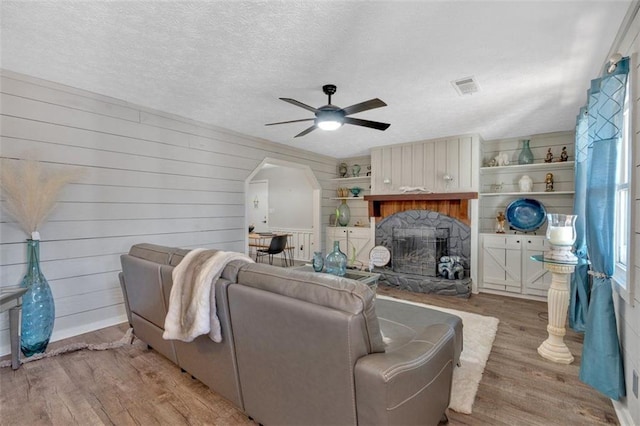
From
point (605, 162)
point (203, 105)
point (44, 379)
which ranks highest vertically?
point (203, 105)

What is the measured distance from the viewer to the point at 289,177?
25.4 feet

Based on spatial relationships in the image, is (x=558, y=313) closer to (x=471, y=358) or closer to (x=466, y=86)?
(x=471, y=358)

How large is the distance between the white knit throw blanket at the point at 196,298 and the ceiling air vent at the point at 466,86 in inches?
99.0

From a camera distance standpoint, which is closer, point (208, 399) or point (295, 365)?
point (295, 365)

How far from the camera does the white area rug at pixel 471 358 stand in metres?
2.02

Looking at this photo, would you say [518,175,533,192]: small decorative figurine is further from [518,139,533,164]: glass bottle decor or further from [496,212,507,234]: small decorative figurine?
[496,212,507,234]: small decorative figurine

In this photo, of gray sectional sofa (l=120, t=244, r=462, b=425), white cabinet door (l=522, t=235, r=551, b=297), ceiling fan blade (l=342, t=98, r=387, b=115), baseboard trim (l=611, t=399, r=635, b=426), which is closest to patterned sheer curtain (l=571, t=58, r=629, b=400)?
baseboard trim (l=611, t=399, r=635, b=426)

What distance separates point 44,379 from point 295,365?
219 cm

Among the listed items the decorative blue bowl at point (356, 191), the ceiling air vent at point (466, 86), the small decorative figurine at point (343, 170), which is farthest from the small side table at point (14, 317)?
the small decorative figurine at point (343, 170)

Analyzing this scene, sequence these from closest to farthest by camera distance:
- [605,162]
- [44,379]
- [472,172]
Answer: [605,162] → [44,379] → [472,172]

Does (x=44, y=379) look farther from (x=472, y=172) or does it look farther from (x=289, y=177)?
(x=289, y=177)

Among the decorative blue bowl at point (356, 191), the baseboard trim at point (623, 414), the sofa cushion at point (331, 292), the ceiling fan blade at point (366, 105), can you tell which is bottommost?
the baseboard trim at point (623, 414)

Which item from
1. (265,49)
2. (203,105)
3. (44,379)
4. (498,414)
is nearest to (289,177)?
(203,105)

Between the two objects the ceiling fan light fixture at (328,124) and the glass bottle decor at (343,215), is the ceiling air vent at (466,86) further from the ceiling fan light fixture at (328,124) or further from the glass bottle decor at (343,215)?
the glass bottle decor at (343,215)
